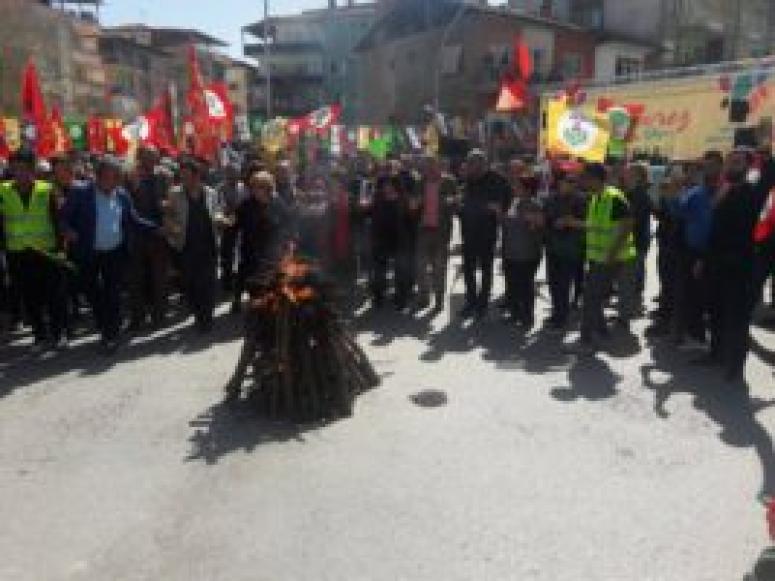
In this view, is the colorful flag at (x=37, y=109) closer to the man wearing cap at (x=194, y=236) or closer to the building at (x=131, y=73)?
the man wearing cap at (x=194, y=236)

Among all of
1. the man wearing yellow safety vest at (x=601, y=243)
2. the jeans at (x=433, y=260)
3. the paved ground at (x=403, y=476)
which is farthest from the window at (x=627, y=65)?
the paved ground at (x=403, y=476)

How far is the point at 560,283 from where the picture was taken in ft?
31.3

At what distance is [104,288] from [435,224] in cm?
395

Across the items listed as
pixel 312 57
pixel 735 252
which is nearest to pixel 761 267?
pixel 735 252

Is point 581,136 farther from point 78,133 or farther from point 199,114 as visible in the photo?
point 78,133

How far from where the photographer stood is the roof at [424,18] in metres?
43.7

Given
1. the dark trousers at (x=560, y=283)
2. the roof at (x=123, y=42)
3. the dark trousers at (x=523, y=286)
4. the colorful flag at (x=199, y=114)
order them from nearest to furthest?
the dark trousers at (x=560, y=283), the dark trousers at (x=523, y=286), the colorful flag at (x=199, y=114), the roof at (x=123, y=42)

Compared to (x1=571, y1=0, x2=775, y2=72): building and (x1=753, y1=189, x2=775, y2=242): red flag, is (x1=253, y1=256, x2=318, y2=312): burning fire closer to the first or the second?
(x1=753, y1=189, x2=775, y2=242): red flag

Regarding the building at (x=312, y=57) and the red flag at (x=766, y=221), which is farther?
the building at (x=312, y=57)

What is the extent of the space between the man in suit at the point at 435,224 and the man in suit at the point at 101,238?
358 centimetres

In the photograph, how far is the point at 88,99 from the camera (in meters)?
50.0

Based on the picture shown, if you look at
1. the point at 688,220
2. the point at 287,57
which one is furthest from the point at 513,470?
the point at 287,57

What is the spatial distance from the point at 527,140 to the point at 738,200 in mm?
25435

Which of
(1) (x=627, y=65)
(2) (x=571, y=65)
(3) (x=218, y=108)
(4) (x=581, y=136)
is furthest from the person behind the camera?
(1) (x=627, y=65)
